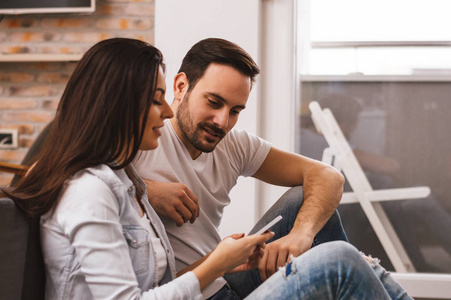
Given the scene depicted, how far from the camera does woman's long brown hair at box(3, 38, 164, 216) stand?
1031mm

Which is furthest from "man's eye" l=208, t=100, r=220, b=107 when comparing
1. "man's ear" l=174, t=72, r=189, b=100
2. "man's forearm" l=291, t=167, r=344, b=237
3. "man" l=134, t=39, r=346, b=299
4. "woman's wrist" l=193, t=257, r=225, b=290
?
"woman's wrist" l=193, t=257, r=225, b=290

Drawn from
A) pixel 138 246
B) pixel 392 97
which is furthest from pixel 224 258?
pixel 392 97

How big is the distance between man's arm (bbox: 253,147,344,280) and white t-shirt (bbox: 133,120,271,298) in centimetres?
7

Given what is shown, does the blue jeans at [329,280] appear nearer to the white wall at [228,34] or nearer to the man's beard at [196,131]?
the man's beard at [196,131]

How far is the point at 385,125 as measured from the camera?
8.02 feet

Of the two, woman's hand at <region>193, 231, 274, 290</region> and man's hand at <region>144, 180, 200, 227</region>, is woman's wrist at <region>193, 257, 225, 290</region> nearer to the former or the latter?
woman's hand at <region>193, 231, 274, 290</region>

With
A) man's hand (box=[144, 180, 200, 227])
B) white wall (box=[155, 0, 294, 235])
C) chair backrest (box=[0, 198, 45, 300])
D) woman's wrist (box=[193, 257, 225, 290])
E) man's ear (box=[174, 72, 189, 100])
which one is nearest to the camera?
chair backrest (box=[0, 198, 45, 300])

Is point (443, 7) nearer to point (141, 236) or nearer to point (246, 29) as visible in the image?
point (246, 29)

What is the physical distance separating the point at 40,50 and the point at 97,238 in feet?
6.03

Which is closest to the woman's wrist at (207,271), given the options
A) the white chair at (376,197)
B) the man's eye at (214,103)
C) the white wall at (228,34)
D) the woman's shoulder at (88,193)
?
the woman's shoulder at (88,193)

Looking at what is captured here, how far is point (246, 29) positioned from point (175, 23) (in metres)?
0.32

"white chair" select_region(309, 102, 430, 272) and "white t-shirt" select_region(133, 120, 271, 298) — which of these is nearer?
"white t-shirt" select_region(133, 120, 271, 298)

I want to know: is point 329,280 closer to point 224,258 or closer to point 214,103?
point 224,258

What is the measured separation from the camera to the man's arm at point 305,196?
1.50 meters
